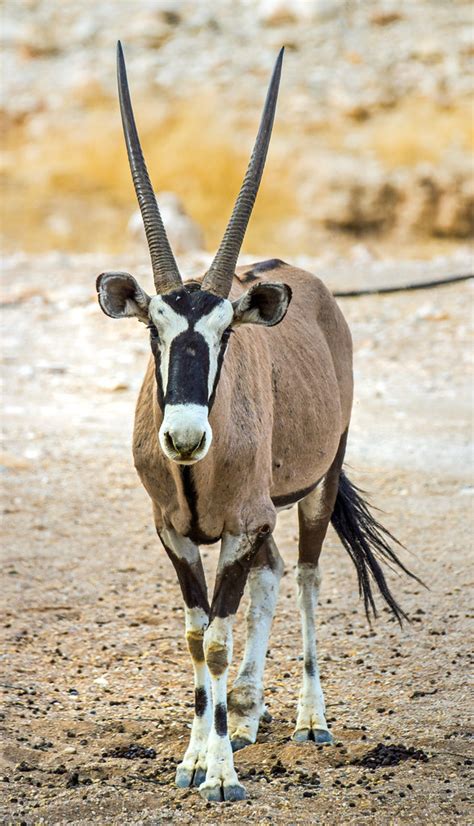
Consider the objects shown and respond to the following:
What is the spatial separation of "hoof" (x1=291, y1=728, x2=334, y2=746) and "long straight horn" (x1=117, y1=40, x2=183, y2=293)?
2.37 meters

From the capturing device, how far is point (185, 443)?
192 inches

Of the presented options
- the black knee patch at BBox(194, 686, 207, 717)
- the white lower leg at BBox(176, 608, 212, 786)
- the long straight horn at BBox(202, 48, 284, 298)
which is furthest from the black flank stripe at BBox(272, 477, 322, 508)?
the long straight horn at BBox(202, 48, 284, 298)

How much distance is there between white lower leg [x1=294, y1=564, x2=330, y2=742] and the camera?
254 inches

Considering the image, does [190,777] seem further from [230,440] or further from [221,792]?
[230,440]

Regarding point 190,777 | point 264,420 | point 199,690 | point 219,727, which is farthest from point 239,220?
point 190,777

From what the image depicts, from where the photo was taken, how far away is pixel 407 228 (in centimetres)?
2988

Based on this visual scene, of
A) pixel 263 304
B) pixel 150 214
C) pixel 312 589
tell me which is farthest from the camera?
pixel 312 589

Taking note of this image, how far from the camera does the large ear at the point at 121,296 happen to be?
5.39 metres

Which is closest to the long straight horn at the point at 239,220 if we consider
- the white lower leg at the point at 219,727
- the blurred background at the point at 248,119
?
the white lower leg at the point at 219,727

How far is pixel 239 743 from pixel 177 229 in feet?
53.8

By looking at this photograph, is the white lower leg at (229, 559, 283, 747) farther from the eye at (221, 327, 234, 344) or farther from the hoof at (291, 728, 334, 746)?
the eye at (221, 327, 234, 344)

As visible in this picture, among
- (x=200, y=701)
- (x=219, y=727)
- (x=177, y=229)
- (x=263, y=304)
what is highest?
(x=177, y=229)

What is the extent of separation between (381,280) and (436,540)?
10.3 metres

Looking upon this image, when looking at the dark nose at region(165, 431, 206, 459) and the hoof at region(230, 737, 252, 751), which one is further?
the hoof at region(230, 737, 252, 751)
